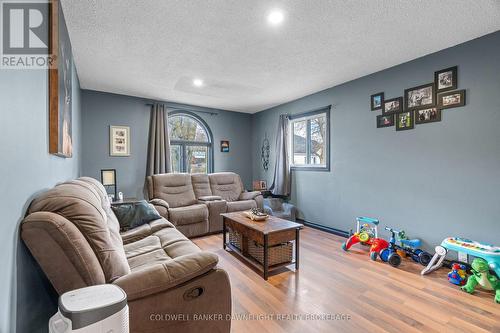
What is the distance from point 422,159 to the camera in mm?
2896

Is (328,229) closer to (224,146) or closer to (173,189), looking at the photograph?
(173,189)

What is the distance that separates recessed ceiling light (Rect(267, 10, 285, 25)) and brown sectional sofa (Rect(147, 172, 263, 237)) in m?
2.81

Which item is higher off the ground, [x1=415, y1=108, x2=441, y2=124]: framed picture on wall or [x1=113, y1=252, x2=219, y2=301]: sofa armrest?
[x1=415, y1=108, x2=441, y2=124]: framed picture on wall

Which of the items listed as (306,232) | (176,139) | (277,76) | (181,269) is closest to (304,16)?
(277,76)

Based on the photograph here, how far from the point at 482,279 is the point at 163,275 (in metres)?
2.74

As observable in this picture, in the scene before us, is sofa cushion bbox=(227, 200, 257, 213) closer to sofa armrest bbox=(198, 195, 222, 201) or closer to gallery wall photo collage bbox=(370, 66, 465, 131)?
sofa armrest bbox=(198, 195, 222, 201)

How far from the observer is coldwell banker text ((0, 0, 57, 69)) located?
0.89 m

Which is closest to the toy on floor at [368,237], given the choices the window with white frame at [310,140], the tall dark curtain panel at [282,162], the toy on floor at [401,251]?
the toy on floor at [401,251]

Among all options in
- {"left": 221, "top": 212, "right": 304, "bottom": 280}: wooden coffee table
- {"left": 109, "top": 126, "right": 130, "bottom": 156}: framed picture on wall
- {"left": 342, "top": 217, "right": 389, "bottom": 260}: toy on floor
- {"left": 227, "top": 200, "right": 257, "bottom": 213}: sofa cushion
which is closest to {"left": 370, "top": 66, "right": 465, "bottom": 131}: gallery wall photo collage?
{"left": 342, "top": 217, "right": 389, "bottom": 260}: toy on floor

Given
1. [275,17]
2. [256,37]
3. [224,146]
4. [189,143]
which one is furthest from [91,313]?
[224,146]

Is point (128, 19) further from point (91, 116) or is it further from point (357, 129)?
point (357, 129)

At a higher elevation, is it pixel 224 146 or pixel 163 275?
pixel 224 146

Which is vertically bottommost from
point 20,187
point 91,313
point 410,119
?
point 91,313

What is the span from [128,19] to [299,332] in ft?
9.43
